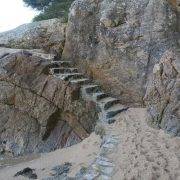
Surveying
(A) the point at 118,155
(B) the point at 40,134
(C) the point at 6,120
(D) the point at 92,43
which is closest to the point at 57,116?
(B) the point at 40,134

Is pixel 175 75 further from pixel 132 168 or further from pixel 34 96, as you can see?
pixel 34 96

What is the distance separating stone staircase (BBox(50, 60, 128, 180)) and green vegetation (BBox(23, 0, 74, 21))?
19.9ft

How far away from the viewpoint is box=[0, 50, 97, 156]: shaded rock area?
13.3m

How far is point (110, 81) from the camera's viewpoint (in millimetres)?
14117

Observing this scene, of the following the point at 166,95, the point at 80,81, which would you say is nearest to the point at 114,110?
the point at 80,81

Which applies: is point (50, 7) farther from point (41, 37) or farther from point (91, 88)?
point (91, 88)

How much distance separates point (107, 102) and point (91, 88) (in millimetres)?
973

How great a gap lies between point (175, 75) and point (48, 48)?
6598mm

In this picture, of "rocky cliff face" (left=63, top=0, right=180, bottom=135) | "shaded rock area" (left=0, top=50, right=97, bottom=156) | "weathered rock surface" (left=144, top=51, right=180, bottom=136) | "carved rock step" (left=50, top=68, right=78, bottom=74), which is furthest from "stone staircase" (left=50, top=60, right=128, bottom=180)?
"weathered rock surface" (left=144, top=51, right=180, bottom=136)

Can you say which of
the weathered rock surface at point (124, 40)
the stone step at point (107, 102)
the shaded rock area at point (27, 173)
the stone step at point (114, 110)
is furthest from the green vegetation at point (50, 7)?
the shaded rock area at point (27, 173)

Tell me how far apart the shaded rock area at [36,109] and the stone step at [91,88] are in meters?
0.31

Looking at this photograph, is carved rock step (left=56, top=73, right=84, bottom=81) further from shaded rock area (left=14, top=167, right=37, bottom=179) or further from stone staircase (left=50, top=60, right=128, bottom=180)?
shaded rock area (left=14, top=167, right=37, bottom=179)

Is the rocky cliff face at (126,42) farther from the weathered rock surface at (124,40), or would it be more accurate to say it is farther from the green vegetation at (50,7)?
the green vegetation at (50,7)

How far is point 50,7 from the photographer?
21328mm
